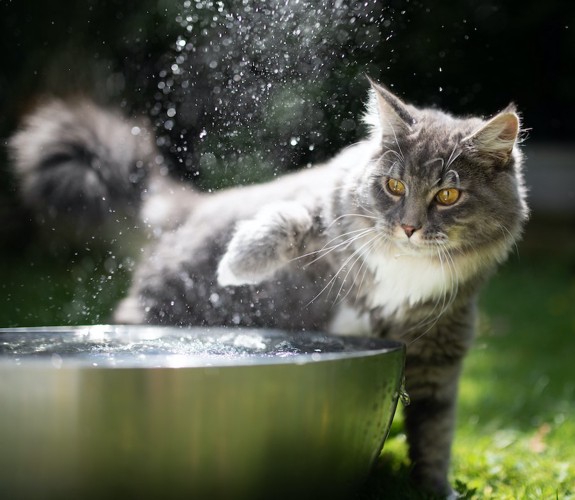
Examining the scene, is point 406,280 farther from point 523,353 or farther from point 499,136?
point 523,353

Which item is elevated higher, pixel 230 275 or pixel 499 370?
pixel 230 275

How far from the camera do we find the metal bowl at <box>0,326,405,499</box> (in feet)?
3.56

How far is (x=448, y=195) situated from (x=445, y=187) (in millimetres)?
20

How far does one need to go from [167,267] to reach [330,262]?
1.59ft

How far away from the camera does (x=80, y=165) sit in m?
2.31

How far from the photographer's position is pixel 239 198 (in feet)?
7.14

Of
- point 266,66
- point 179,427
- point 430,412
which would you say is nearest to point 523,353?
point 430,412

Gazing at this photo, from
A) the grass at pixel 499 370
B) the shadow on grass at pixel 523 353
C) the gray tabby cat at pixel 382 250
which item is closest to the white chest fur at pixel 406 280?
the gray tabby cat at pixel 382 250

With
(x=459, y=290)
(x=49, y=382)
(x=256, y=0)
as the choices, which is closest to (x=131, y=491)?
(x=49, y=382)

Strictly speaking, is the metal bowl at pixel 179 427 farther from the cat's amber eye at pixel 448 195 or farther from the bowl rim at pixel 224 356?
the cat's amber eye at pixel 448 195

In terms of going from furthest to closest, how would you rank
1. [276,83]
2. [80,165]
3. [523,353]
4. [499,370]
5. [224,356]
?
[523,353], [499,370], [80,165], [276,83], [224,356]

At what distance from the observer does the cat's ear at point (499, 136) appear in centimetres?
167

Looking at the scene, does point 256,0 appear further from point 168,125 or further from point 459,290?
point 459,290

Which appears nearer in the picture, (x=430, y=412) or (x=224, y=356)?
(x=224, y=356)
